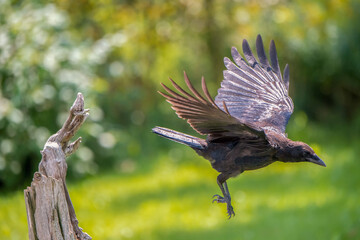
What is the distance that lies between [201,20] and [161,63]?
1.44 meters

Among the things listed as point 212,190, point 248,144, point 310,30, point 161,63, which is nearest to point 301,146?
point 248,144

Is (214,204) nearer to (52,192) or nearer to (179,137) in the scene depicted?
(179,137)

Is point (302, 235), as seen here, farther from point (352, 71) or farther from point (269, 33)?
point (269, 33)

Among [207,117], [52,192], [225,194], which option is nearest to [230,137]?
[207,117]

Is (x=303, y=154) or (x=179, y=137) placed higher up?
(x=179, y=137)

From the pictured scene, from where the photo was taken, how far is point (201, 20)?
14.3 metres

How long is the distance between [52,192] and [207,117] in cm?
88

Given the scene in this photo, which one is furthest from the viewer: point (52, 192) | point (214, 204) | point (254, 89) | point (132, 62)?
point (132, 62)

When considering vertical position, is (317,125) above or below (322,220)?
above

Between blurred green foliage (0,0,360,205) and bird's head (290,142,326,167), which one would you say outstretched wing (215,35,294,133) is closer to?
bird's head (290,142,326,167)

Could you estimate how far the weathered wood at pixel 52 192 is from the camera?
3.00 metres

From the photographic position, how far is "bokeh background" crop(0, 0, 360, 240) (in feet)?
24.6

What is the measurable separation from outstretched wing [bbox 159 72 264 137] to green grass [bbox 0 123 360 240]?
342 cm

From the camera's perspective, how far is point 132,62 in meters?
13.0
